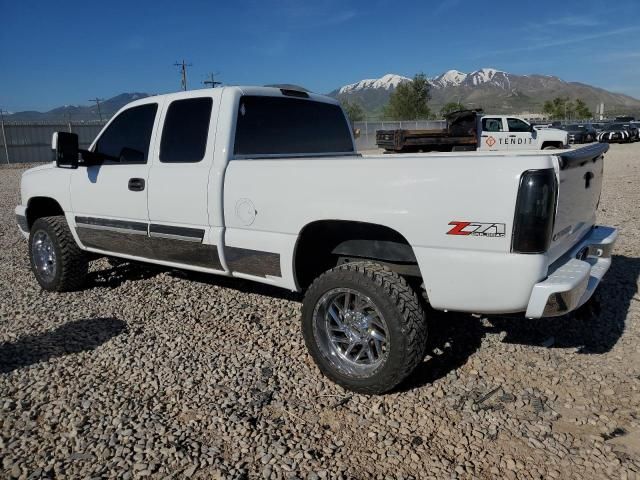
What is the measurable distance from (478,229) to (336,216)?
863 millimetres

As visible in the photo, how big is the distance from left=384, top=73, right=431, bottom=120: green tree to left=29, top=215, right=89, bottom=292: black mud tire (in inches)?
2577

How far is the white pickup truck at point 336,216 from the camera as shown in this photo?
2678 mm

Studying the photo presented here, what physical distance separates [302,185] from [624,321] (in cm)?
303

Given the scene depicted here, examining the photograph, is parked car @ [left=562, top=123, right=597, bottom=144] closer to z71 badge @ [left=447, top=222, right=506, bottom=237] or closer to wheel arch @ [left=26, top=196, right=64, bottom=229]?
wheel arch @ [left=26, top=196, right=64, bottom=229]

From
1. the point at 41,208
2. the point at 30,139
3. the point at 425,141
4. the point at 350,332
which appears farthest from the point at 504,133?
the point at 30,139

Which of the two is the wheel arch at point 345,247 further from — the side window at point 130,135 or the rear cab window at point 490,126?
the rear cab window at point 490,126

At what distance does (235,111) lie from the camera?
390cm

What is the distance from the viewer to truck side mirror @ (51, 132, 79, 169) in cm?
453

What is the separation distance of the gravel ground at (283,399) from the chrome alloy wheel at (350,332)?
208 mm

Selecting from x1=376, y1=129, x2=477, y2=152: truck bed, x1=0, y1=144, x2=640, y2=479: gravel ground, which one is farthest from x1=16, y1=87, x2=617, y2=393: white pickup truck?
x1=376, y1=129, x2=477, y2=152: truck bed

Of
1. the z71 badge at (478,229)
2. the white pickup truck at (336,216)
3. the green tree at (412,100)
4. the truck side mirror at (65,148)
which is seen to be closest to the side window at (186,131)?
the white pickup truck at (336,216)

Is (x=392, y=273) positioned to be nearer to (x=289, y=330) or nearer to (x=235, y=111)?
(x=289, y=330)

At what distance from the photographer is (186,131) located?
4105mm

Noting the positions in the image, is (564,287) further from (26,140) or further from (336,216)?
(26,140)
